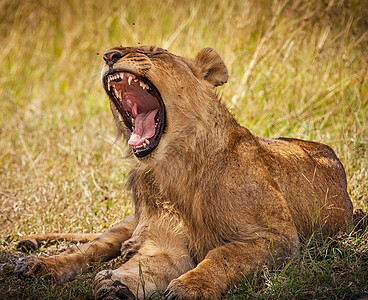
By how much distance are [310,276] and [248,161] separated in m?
0.74

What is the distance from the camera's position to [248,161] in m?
3.30

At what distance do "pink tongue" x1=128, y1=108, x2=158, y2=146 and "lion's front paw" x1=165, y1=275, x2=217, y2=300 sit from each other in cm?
81

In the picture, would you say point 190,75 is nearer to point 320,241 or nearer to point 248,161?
point 248,161

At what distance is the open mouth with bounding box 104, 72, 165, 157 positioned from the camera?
313cm

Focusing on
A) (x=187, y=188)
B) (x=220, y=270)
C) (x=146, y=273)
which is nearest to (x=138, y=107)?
(x=187, y=188)

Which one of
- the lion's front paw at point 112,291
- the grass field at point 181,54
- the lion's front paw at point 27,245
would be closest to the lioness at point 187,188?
the lion's front paw at point 112,291

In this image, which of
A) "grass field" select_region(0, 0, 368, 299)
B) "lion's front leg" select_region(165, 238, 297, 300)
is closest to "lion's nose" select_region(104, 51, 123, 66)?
"grass field" select_region(0, 0, 368, 299)

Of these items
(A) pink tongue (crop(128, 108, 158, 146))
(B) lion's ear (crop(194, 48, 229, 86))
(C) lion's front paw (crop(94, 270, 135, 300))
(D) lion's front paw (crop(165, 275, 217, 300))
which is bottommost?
(D) lion's front paw (crop(165, 275, 217, 300))

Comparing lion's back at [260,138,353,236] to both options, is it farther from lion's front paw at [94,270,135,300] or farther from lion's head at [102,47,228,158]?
lion's front paw at [94,270,135,300]

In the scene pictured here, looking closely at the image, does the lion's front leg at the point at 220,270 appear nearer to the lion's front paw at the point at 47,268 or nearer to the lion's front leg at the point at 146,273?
the lion's front leg at the point at 146,273

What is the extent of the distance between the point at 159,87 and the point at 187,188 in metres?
0.58

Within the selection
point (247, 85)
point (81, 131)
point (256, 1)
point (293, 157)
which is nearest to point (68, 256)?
point (293, 157)

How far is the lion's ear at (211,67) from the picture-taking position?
11.1ft

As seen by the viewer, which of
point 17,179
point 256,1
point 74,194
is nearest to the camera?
point 74,194
